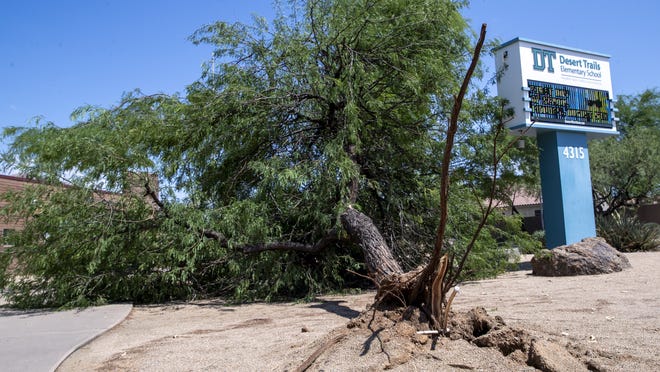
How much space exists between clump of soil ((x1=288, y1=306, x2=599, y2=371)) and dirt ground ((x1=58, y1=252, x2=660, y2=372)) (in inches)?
0.6

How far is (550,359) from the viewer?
3875 millimetres

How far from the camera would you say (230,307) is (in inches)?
362

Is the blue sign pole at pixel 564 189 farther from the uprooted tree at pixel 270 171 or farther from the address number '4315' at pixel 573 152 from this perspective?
the uprooted tree at pixel 270 171

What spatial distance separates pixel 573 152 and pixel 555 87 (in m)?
1.87

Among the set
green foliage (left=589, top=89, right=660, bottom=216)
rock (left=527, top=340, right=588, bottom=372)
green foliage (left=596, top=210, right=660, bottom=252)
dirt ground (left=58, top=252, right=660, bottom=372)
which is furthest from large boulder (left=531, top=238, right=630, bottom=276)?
green foliage (left=589, top=89, right=660, bottom=216)

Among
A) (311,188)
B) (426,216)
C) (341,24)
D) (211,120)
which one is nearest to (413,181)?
(426,216)

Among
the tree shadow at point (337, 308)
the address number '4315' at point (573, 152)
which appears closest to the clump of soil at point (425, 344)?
the tree shadow at point (337, 308)

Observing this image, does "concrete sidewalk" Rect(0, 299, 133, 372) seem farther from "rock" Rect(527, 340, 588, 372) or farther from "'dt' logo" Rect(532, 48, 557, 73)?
"'dt' logo" Rect(532, 48, 557, 73)

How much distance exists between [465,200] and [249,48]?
5131 mm

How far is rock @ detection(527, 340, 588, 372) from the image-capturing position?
3803 mm

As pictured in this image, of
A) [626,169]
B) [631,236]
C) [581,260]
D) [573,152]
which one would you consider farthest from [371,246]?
[626,169]

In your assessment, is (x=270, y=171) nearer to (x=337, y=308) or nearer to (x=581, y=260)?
(x=337, y=308)

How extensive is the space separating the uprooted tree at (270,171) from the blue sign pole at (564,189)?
372 cm

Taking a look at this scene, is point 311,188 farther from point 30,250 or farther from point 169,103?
point 30,250
